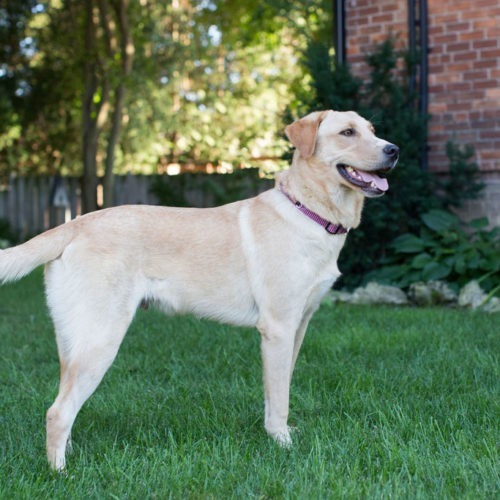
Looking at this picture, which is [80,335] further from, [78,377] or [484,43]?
[484,43]

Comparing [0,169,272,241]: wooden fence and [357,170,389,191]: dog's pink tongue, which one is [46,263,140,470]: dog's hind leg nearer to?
[357,170,389,191]: dog's pink tongue

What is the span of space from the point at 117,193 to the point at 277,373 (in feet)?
43.4

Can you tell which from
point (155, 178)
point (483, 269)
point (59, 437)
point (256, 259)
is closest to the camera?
point (59, 437)

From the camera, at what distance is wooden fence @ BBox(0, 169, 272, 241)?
522 inches

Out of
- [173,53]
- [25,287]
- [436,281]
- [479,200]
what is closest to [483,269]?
[436,281]

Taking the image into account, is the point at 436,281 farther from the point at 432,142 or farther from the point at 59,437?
the point at 59,437

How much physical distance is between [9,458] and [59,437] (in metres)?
0.30

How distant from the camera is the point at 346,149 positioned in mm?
3779

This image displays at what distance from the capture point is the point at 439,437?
3352 millimetres

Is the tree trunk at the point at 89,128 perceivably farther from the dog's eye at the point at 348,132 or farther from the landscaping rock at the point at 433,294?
the dog's eye at the point at 348,132

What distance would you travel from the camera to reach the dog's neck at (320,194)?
3785 millimetres

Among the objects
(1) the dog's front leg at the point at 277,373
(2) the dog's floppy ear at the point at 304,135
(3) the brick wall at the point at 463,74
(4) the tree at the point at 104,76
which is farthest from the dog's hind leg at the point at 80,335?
(4) the tree at the point at 104,76

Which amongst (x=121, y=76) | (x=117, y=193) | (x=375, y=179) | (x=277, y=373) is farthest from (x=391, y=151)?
(x=117, y=193)

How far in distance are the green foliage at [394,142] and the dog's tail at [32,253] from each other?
4722 millimetres
